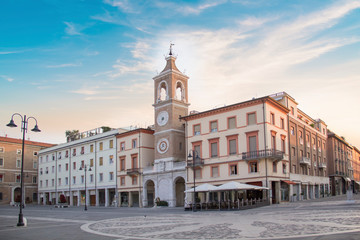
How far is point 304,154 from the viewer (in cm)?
5409

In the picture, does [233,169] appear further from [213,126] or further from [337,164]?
[337,164]

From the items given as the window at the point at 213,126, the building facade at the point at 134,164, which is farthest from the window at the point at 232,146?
the building facade at the point at 134,164

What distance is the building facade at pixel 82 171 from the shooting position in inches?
2485

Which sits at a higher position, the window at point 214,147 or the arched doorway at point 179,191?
the window at point 214,147

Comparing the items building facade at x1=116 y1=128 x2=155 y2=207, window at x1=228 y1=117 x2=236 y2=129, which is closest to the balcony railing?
window at x1=228 y1=117 x2=236 y2=129

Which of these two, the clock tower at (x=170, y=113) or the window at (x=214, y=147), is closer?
the window at (x=214, y=147)

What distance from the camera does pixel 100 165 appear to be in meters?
64.8

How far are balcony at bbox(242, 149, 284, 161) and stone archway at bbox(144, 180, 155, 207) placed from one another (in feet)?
62.6

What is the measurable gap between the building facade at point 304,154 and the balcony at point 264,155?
5.74m

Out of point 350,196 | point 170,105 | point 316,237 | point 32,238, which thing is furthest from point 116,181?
point 316,237

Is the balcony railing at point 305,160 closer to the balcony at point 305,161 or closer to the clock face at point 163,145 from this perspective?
the balcony at point 305,161

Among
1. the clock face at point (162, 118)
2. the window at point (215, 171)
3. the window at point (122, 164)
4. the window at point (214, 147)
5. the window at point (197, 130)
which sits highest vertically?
the clock face at point (162, 118)

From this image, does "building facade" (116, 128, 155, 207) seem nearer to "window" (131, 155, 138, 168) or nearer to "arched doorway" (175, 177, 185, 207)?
"window" (131, 155, 138, 168)

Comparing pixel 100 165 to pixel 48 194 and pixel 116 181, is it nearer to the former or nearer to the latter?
pixel 116 181
